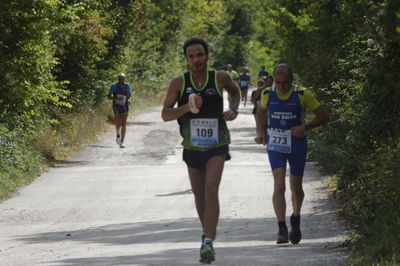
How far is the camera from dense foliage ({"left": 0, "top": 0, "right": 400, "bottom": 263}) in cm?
911

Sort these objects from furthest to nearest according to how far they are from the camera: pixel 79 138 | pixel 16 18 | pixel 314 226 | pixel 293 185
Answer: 1. pixel 79 138
2. pixel 16 18
3. pixel 314 226
4. pixel 293 185

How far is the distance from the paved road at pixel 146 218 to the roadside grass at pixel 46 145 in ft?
1.03

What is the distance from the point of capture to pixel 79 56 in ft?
81.6

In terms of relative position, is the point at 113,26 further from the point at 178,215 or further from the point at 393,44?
the point at 393,44

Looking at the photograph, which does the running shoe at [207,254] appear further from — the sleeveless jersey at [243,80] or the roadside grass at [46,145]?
the sleeveless jersey at [243,80]

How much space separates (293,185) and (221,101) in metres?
2.08

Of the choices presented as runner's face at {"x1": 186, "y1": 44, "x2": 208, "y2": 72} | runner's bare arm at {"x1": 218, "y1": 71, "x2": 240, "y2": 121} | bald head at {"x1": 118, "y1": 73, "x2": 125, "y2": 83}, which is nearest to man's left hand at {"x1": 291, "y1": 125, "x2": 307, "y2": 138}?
runner's bare arm at {"x1": 218, "y1": 71, "x2": 240, "y2": 121}

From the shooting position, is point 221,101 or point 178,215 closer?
point 221,101

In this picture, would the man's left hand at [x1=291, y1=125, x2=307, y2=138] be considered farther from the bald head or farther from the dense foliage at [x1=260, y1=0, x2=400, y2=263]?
the bald head

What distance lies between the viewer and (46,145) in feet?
74.5

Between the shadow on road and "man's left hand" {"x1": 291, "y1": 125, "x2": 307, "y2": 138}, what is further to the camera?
"man's left hand" {"x1": 291, "y1": 125, "x2": 307, "y2": 138}

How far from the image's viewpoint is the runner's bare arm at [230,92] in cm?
847

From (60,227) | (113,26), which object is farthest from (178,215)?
(113,26)

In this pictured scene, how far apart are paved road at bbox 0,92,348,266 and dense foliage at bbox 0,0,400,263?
629mm
